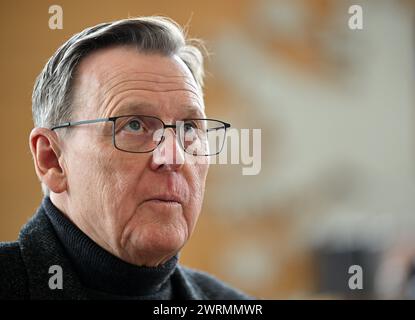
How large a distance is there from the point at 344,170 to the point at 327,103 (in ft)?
1.37

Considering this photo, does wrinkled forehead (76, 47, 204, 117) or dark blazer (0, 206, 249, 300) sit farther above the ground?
→ wrinkled forehead (76, 47, 204, 117)

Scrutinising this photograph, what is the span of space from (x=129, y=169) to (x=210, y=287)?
0.46 meters

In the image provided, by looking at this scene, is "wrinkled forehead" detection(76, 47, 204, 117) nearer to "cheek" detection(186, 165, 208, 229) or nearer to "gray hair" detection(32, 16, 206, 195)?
"gray hair" detection(32, 16, 206, 195)

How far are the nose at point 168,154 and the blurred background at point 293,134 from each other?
33 cm

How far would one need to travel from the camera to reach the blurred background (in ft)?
4.18

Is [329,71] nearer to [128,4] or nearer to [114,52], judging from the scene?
[128,4]

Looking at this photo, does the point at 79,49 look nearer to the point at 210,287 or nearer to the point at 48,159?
the point at 48,159

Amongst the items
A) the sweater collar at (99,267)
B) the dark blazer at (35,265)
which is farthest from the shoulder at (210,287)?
the dark blazer at (35,265)

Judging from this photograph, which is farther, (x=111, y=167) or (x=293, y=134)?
(x=293, y=134)

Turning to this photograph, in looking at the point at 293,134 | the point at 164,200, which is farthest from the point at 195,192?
the point at 293,134

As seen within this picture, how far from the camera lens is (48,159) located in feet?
3.59

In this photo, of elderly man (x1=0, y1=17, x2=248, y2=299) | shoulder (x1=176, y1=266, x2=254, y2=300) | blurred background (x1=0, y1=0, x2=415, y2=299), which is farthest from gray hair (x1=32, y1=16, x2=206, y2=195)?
shoulder (x1=176, y1=266, x2=254, y2=300)

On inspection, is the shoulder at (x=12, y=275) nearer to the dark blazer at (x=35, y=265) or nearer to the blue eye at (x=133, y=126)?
the dark blazer at (x=35, y=265)

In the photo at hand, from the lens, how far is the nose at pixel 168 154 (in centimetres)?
103
